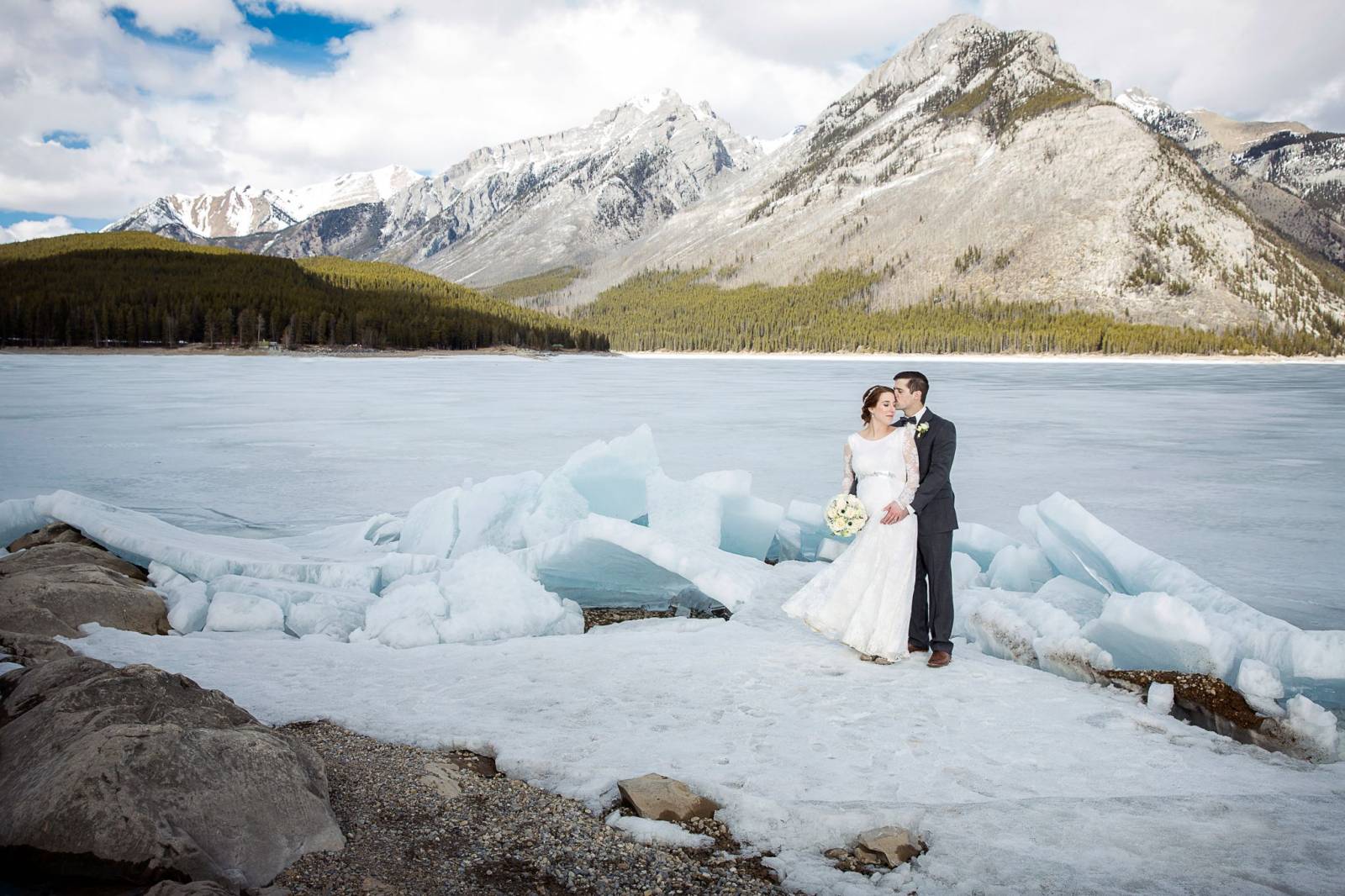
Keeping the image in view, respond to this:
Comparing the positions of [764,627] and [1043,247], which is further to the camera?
[1043,247]

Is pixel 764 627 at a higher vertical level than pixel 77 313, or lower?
lower

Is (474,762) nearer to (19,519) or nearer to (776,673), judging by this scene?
(776,673)

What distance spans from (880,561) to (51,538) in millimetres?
8756

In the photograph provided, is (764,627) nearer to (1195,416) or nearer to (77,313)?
(1195,416)

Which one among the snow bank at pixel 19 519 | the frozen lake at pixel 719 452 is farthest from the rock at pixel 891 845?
the snow bank at pixel 19 519

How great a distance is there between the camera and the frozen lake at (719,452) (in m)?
11.1

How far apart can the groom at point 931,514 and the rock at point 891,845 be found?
2532 millimetres

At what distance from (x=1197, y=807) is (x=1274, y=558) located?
6.97m

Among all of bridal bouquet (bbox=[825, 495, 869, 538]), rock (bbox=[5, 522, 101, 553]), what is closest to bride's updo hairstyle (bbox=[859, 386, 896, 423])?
bridal bouquet (bbox=[825, 495, 869, 538])

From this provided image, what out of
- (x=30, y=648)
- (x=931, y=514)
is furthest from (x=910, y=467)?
(x=30, y=648)

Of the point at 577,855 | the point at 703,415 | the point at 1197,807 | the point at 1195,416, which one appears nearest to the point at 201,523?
the point at 577,855

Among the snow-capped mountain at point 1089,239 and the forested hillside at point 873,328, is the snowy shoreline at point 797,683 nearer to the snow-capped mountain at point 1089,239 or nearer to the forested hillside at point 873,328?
the forested hillside at point 873,328

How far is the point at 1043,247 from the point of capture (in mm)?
160375

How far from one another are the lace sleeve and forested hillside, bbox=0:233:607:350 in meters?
97.5
